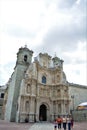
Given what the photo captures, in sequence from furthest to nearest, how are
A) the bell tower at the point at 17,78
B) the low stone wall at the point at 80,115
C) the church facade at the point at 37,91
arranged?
the low stone wall at the point at 80,115
the bell tower at the point at 17,78
the church facade at the point at 37,91

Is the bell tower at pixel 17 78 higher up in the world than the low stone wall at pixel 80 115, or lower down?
higher up

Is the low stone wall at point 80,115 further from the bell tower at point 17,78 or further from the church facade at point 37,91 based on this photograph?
the bell tower at point 17,78

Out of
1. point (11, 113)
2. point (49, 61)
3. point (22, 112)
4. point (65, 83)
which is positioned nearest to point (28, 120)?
point (22, 112)

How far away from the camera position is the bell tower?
101 feet

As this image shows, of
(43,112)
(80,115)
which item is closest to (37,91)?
(43,112)

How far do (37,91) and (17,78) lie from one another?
16.9 feet

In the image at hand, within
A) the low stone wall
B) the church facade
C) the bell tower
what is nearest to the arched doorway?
the church facade

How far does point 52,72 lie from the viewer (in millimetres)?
36719

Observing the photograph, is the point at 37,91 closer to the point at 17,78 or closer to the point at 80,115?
the point at 17,78

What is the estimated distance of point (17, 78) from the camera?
108 feet

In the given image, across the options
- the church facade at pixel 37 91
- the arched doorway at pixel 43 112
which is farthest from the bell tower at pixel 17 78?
the arched doorway at pixel 43 112

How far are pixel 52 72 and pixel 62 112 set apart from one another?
9.64 m

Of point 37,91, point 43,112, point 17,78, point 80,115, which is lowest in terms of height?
point 80,115

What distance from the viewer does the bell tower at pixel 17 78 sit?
3068 cm
